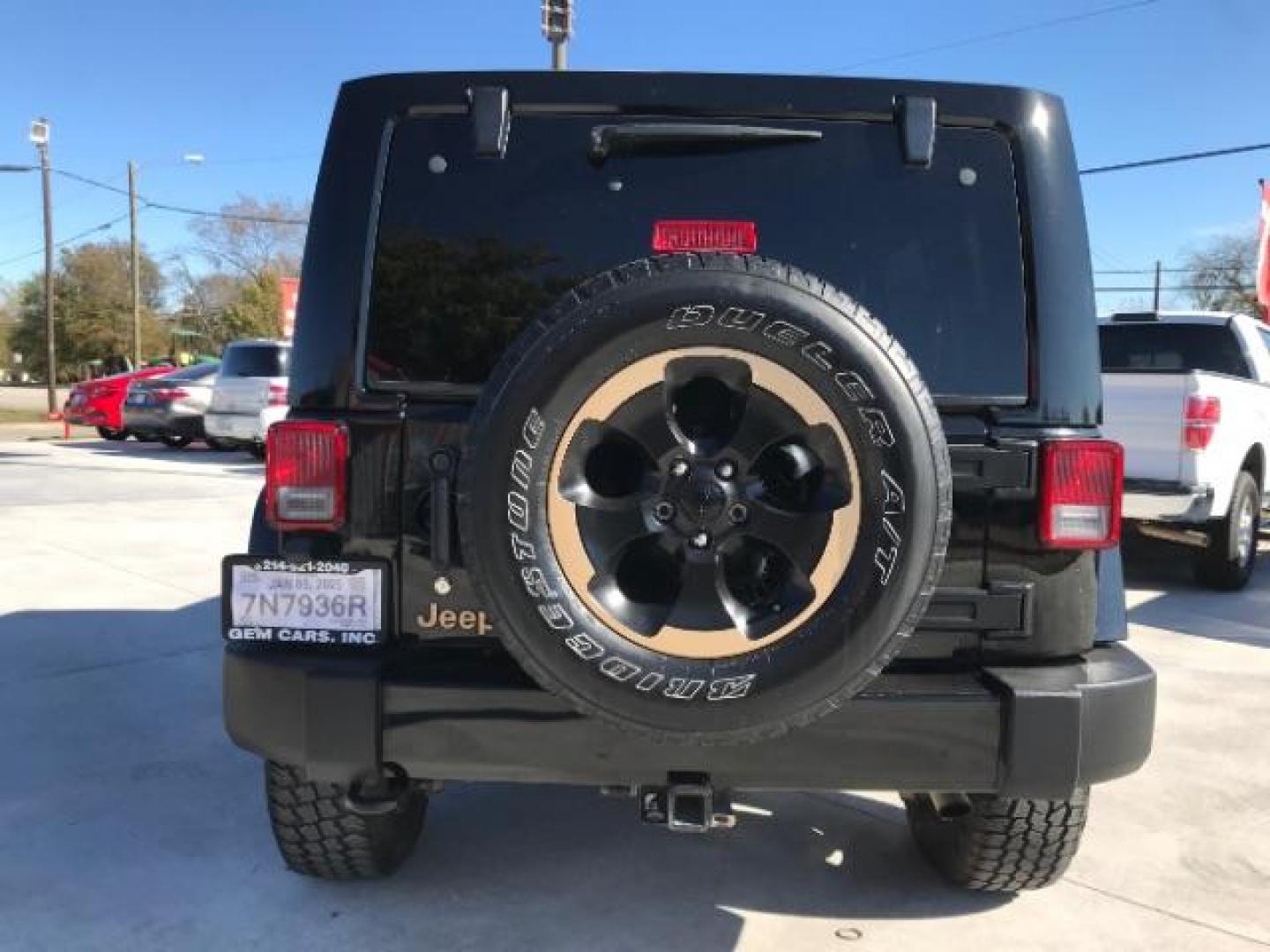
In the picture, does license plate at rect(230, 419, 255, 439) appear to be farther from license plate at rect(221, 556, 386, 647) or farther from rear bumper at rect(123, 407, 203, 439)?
license plate at rect(221, 556, 386, 647)

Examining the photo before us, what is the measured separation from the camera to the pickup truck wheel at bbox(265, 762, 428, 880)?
266cm

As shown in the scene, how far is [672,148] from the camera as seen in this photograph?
2398 mm

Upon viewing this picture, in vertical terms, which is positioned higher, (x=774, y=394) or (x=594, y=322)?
(x=594, y=322)

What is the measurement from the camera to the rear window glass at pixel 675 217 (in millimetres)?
2387

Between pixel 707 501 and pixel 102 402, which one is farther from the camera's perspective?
pixel 102 402

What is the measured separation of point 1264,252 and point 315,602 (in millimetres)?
13860

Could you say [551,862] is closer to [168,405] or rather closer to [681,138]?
[681,138]

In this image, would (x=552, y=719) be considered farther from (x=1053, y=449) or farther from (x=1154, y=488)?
(x=1154, y=488)

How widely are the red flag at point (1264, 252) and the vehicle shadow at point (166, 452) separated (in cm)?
1330

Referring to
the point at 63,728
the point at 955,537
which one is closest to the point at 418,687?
the point at 955,537

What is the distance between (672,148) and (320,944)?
2077mm

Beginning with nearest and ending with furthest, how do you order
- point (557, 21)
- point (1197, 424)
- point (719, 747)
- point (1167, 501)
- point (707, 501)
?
point (707, 501), point (719, 747), point (1197, 424), point (1167, 501), point (557, 21)

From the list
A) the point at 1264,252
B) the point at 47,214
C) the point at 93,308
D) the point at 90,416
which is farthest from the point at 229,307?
the point at 1264,252

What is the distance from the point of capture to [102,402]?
1884cm
